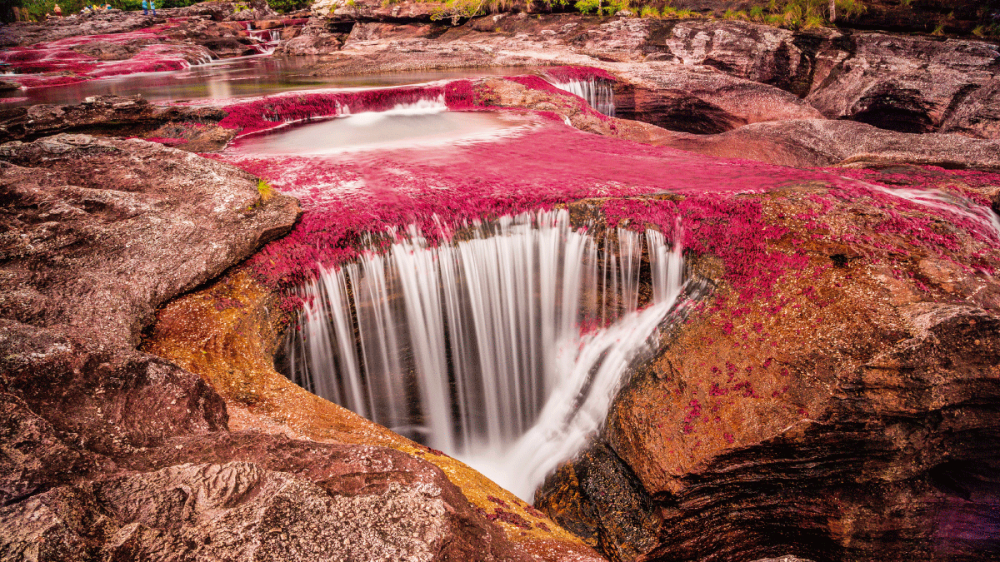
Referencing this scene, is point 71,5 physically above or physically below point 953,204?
above

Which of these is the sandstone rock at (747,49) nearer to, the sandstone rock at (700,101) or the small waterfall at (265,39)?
the sandstone rock at (700,101)

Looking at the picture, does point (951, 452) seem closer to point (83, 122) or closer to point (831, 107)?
point (83, 122)

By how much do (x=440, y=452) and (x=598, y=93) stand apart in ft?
46.7

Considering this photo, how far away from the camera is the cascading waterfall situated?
18.1ft

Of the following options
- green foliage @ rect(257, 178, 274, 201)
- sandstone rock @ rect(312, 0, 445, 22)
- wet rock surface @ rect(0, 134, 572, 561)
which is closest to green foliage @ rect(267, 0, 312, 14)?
sandstone rock @ rect(312, 0, 445, 22)

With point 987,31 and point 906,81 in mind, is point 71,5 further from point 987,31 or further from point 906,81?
point 987,31

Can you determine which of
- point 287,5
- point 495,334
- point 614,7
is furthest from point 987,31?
point 287,5

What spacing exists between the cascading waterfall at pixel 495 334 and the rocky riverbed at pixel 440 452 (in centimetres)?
31

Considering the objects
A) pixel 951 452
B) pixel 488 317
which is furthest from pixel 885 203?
pixel 488 317

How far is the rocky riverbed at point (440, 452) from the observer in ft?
7.11

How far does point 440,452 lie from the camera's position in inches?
165

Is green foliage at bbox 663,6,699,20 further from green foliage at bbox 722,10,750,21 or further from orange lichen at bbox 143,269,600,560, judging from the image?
orange lichen at bbox 143,269,600,560

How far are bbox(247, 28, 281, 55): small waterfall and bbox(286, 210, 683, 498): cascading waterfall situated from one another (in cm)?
3079

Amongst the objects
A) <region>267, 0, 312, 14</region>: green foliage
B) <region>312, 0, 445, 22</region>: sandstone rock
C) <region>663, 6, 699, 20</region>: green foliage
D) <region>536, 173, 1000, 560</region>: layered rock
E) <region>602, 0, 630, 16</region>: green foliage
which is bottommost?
<region>536, 173, 1000, 560</region>: layered rock
